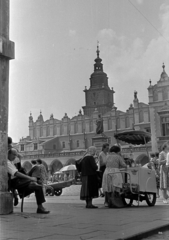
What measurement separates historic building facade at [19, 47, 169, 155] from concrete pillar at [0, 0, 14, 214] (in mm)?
29884

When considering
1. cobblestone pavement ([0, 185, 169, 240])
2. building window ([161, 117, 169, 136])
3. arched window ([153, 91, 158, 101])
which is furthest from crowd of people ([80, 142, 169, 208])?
arched window ([153, 91, 158, 101])

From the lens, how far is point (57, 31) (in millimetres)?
6312

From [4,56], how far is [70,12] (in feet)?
4.81

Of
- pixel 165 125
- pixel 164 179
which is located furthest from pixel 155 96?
pixel 164 179

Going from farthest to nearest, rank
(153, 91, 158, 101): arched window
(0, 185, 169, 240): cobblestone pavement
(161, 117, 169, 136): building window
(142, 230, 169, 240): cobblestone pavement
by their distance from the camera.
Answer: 1. (153, 91, 158, 101): arched window
2. (161, 117, 169, 136): building window
3. (142, 230, 169, 240): cobblestone pavement
4. (0, 185, 169, 240): cobblestone pavement

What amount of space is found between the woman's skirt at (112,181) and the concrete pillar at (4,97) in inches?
75.4

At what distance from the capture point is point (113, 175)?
667 centimetres

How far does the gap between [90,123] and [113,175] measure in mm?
45551

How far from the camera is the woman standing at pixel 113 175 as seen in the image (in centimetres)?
664

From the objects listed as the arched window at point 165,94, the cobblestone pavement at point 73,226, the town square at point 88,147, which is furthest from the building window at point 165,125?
the cobblestone pavement at point 73,226

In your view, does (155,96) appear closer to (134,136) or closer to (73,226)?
(134,136)

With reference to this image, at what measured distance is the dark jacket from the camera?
6.89 meters

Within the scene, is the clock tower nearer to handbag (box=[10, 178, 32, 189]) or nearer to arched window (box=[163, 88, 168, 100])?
arched window (box=[163, 88, 168, 100])

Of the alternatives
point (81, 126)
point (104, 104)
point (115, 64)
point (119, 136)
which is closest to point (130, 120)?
point (81, 126)
